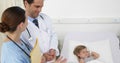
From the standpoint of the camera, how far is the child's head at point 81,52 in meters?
2.09

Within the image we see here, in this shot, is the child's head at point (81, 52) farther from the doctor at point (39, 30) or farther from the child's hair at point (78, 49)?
the doctor at point (39, 30)

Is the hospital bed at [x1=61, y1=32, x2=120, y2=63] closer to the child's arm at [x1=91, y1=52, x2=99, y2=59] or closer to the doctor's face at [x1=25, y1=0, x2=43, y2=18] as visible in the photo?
the child's arm at [x1=91, y1=52, x2=99, y2=59]

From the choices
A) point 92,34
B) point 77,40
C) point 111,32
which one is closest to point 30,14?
point 77,40

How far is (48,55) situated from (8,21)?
0.60m

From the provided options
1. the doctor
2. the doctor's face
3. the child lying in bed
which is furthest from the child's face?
the doctor's face

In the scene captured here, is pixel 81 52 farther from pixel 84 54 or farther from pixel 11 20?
pixel 11 20

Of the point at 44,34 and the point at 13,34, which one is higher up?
the point at 13,34

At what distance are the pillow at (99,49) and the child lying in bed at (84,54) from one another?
0.04m

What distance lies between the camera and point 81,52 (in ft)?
6.92

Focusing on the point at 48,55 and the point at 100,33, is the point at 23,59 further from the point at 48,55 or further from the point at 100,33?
the point at 100,33

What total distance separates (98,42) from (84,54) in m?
0.27

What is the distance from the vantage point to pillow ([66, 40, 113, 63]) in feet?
6.82

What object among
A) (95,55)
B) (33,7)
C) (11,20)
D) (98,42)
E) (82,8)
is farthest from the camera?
(82,8)

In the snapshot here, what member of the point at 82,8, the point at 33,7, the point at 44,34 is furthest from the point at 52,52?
the point at 82,8
